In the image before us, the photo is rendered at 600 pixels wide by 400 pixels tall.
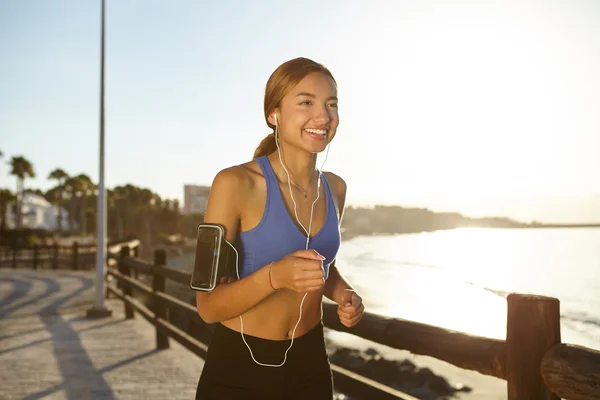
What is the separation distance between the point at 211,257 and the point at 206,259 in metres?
0.02

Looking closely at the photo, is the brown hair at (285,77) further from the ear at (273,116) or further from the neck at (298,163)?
the neck at (298,163)

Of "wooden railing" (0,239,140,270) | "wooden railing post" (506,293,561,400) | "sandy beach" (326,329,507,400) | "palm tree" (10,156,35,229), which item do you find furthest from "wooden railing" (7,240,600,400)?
"palm tree" (10,156,35,229)

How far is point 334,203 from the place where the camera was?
182 cm

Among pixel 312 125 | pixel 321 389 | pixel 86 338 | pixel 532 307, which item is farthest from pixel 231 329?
pixel 86 338

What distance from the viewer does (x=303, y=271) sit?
4.17 feet

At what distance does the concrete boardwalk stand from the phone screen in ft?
13.4

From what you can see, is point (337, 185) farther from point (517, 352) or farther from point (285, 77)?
point (517, 352)

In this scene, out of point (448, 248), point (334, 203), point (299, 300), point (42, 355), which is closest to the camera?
point (299, 300)

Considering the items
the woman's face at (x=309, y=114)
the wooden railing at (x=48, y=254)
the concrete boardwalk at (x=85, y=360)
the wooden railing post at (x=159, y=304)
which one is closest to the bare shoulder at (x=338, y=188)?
the woman's face at (x=309, y=114)

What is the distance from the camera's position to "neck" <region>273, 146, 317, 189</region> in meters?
1.69

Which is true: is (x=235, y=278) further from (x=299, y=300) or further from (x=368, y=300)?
(x=368, y=300)

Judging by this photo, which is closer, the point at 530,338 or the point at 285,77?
the point at 285,77

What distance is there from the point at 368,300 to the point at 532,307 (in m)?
46.5

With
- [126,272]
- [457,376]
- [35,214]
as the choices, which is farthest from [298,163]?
[35,214]
